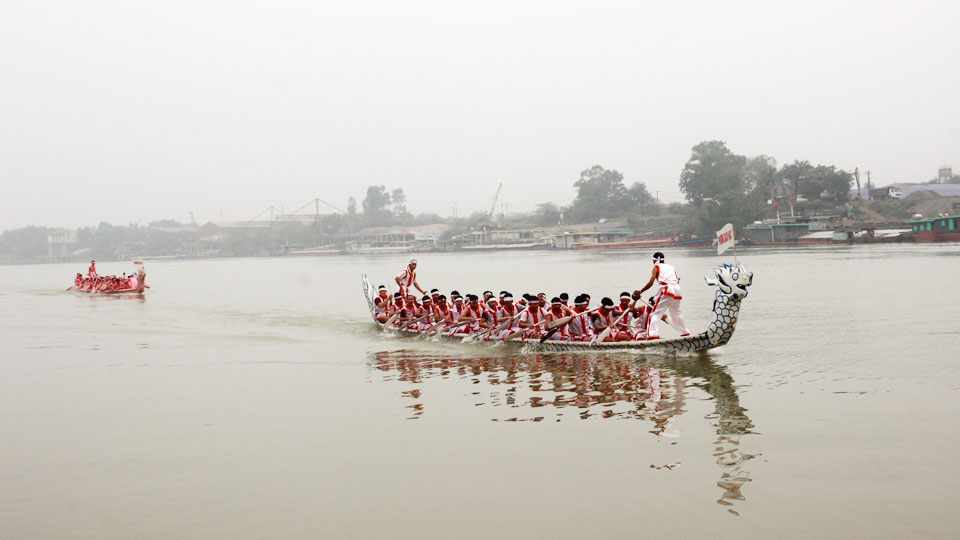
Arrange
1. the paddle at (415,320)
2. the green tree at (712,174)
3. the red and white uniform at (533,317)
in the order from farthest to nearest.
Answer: the green tree at (712,174), the paddle at (415,320), the red and white uniform at (533,317)

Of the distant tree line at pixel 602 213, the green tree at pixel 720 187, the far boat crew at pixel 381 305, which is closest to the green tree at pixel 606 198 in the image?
the distant tree line at pixel 602 213

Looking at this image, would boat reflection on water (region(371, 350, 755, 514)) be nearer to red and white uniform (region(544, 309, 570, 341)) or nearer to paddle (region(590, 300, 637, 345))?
paddle (region(590, 300, 637, 345))

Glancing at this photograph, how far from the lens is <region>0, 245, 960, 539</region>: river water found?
5508 millimetres

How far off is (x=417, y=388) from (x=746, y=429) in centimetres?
486

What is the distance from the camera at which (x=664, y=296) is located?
11508mm

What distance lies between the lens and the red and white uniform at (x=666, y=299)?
1134cm

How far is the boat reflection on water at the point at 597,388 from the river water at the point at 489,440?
Result: 0.05 meters

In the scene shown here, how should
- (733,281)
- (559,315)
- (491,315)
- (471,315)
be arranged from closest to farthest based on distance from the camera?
(733,281) < (559,315) < (491,315) < (471,315)

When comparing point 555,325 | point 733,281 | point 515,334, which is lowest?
point 515,334

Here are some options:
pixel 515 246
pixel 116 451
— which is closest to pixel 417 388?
pixel 116 451

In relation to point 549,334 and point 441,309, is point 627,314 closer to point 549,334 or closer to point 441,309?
point 549,334

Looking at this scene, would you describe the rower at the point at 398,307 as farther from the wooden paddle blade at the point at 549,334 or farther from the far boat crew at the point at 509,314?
the wooden paddle blade at the point at 549,334

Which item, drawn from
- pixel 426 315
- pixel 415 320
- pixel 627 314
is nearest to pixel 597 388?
pixel 627 314

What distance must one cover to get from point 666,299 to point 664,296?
0.06 m
